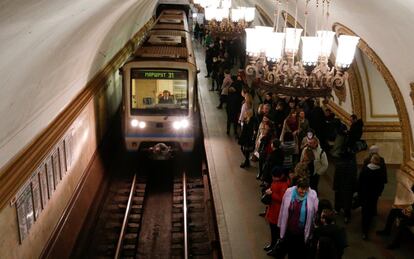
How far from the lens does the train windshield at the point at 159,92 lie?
10.0 m

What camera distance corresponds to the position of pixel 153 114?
10.2 meters

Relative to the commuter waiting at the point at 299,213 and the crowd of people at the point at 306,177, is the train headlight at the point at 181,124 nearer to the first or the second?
the crowd of people at the point at 306,177

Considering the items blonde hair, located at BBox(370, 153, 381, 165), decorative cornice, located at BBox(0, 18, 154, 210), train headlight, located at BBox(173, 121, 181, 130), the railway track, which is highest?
decorative cornice, located at BBox(0, 18, 154, 210)

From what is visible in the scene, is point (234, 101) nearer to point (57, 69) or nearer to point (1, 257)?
point (57, 69)

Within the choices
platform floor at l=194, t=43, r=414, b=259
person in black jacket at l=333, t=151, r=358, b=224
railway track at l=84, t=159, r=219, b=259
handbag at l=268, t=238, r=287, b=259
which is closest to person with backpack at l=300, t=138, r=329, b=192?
person in black jacket at l=333, t=151, r=358, b=224

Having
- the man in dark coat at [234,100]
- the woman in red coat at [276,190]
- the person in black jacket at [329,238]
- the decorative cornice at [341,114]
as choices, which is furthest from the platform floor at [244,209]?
the person in black jacket at [329,238]

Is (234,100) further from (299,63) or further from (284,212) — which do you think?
(284,212)

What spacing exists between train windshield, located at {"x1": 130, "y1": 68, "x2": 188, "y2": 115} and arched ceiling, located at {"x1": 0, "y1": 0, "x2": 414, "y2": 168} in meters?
1.17

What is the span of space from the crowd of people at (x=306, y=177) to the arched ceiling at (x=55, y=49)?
1.26m

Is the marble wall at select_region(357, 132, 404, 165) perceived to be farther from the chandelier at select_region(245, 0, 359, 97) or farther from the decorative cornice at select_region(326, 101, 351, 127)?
the chandelier at select_region(245, 0, 359, 97)

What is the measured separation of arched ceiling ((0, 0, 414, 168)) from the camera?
358 cm

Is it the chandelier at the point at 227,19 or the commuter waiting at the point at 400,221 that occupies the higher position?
the chandelier at the point at 227,19

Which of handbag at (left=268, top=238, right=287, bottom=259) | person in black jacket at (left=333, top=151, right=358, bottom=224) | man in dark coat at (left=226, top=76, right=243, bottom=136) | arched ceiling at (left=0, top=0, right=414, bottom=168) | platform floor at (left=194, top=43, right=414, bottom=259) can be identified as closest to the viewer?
arched ceiling at (left=0, top=0, right=414, bottom=168)

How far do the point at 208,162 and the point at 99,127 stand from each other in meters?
2.76
